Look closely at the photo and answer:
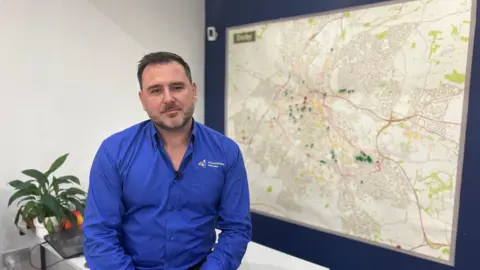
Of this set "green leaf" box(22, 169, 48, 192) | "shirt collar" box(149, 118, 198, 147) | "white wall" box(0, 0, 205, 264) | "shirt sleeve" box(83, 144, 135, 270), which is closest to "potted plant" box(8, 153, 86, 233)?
"green leaf" box(22, 169, 48, 192)

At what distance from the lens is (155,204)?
1312 millimetres

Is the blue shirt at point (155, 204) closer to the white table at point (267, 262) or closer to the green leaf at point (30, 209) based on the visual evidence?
the white table at point (267, 262)

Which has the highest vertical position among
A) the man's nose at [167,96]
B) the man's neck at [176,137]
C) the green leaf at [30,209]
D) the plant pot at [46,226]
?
the man's nose at [167,96]

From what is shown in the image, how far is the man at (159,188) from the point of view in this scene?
1.28 meters

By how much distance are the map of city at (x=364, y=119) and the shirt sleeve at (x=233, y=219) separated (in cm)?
97

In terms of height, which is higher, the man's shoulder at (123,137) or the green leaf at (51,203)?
the man's shoulder at (123,137)

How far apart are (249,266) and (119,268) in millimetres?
632

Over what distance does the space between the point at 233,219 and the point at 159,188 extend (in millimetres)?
327

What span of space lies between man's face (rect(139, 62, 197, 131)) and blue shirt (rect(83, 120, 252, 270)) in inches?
4.0

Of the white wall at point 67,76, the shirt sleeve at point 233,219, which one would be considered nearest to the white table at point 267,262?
the shirt sleeve at point 233,219

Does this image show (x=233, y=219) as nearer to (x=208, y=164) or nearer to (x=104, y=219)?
(x=208, y=164)

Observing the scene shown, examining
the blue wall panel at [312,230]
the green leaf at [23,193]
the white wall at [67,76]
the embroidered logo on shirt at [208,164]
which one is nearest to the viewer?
the embroidered logo on shirt at [208,164]

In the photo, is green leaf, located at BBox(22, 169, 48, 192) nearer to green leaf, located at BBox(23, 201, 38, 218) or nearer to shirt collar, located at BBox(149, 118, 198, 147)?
green leaf, located at BBox(23, 201, 38, 218)

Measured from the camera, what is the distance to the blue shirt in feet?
4.19
